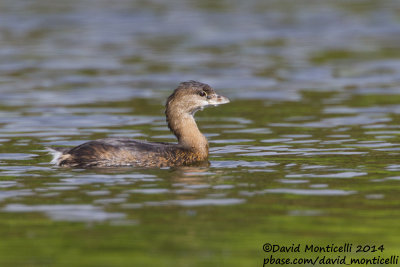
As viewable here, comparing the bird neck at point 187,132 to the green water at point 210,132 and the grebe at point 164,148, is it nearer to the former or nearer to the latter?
the grebe at point 164,148

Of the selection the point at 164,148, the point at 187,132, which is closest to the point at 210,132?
the point at 187,132

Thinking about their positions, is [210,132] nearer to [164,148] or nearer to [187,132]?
[187,132]

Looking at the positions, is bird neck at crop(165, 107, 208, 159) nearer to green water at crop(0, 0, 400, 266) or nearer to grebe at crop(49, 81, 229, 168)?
grebe at crop(49, 81, 229, 168)

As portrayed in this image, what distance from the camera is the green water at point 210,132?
31.7ft

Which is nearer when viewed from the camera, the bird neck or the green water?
the green water

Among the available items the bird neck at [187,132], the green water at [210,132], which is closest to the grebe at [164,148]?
the bird neck at [187,132]

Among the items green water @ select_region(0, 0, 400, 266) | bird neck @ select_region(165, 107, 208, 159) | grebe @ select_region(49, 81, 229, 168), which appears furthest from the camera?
bird neck @ select_region(165, 107, 208, 159)

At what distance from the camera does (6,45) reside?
33188 millimetres

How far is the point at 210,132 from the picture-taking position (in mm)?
18188

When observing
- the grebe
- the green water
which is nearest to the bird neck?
the grebe

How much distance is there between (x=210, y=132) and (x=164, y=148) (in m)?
4.11

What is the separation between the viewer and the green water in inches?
380

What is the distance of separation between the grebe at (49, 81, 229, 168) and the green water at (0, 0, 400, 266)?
12.9 inches

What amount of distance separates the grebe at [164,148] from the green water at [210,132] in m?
0.33
